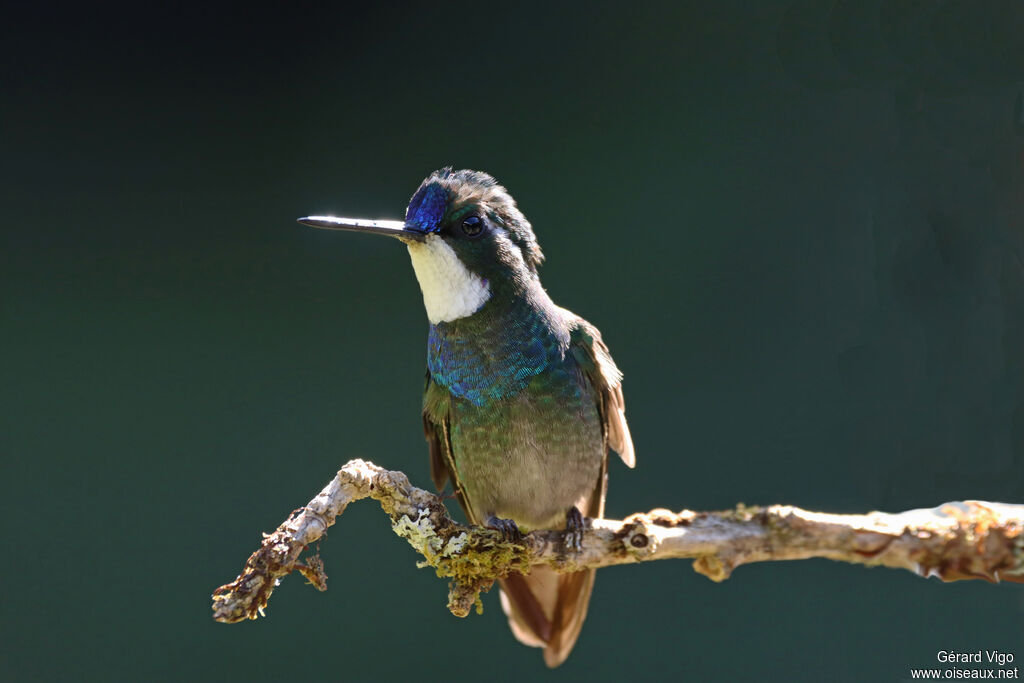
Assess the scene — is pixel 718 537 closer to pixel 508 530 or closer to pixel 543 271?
pixel 508 530

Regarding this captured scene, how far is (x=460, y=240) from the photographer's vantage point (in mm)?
2404

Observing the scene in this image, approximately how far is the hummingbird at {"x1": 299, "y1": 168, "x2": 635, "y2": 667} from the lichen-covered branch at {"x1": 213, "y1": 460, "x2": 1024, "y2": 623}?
0.23 meters

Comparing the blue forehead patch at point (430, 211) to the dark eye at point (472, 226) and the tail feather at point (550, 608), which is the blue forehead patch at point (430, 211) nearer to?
the dark eye at point (472, 226)

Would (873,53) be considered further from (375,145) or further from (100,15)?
(100,15)

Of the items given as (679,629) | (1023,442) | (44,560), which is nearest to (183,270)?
(44,560)

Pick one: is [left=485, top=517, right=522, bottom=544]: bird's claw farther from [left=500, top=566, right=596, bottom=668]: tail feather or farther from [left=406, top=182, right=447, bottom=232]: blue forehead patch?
[left=406, top=182, right=447, bottom=232]: blue forehead patch

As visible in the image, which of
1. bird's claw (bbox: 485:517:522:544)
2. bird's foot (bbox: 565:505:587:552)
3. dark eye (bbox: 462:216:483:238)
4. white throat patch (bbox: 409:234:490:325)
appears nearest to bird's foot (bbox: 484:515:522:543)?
bird's claw (bbox: 485:517:522:544)

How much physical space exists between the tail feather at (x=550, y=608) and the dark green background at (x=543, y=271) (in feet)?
3.26

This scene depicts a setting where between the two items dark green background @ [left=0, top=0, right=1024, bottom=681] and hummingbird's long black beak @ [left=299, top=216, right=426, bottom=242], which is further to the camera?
dark green background @ [left=0, top=0, right=1024, bottom=681]

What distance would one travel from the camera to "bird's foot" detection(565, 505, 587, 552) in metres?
2.20

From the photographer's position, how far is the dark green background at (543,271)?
3.80 meters

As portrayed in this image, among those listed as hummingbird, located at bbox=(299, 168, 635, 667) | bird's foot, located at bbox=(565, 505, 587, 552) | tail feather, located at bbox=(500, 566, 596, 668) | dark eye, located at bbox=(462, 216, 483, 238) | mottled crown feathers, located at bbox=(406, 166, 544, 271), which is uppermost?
mottled crown feathers, located at bbox=(406, 166, 544, 271)

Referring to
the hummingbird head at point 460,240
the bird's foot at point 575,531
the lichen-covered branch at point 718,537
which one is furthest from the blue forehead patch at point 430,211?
the bird's foot at point 575,531

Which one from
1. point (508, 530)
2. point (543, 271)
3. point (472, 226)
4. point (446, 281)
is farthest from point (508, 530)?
point (543, 271)
